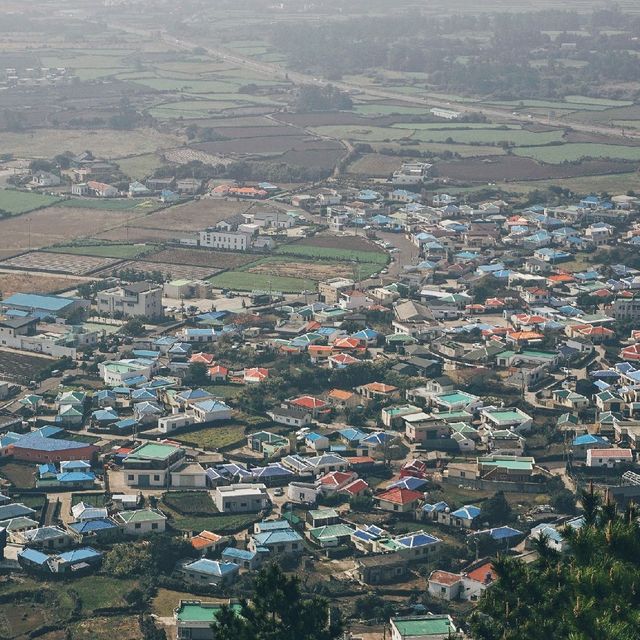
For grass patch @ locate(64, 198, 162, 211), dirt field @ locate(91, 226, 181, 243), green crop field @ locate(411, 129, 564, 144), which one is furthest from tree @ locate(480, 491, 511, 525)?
green crop field @ locate(411, 129, 564, 144)

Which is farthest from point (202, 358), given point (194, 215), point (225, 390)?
point (194, 215)

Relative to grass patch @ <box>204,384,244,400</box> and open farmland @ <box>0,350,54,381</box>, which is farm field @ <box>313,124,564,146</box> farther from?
grass patch @ <box>204,384,244,400</box>

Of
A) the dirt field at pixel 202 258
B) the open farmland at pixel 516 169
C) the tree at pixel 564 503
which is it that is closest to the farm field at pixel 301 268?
the dirt field at pixel 202 258

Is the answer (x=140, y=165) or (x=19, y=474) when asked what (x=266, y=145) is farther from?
(x=19, y=474)

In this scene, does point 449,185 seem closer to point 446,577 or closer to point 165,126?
point 165,126

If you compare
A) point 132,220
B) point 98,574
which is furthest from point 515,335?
point 132,220
